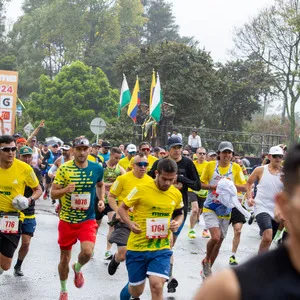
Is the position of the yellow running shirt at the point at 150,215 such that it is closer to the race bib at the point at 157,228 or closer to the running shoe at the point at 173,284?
the race bib at the point at 157,228

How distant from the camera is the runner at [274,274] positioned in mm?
1792

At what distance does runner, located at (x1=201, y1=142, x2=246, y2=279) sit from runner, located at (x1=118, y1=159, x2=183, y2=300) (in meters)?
2.76

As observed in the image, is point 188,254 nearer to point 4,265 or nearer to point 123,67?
point 4,265

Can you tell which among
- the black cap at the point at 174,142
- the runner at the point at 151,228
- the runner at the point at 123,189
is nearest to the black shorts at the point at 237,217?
the black cap at the point at 174,142

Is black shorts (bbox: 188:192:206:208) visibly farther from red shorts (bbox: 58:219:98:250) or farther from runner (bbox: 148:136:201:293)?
red shorts (bbox: 58:219:98:250)

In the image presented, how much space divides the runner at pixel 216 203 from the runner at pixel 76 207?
207cm

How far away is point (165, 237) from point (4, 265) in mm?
2380

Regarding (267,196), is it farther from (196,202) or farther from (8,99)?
(8,99)

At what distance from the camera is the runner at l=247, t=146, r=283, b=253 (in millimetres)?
9273

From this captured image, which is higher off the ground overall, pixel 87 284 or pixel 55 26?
pixel 55 26

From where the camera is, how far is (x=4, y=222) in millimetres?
8336

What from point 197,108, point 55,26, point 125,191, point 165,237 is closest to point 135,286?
point 165,237

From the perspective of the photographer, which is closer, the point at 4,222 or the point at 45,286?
the point at 4,222

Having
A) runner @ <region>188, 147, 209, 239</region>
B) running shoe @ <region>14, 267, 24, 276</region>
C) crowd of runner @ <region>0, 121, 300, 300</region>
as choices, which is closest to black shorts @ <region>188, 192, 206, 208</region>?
runner @ <region>188, 147, 209, 239</region>
